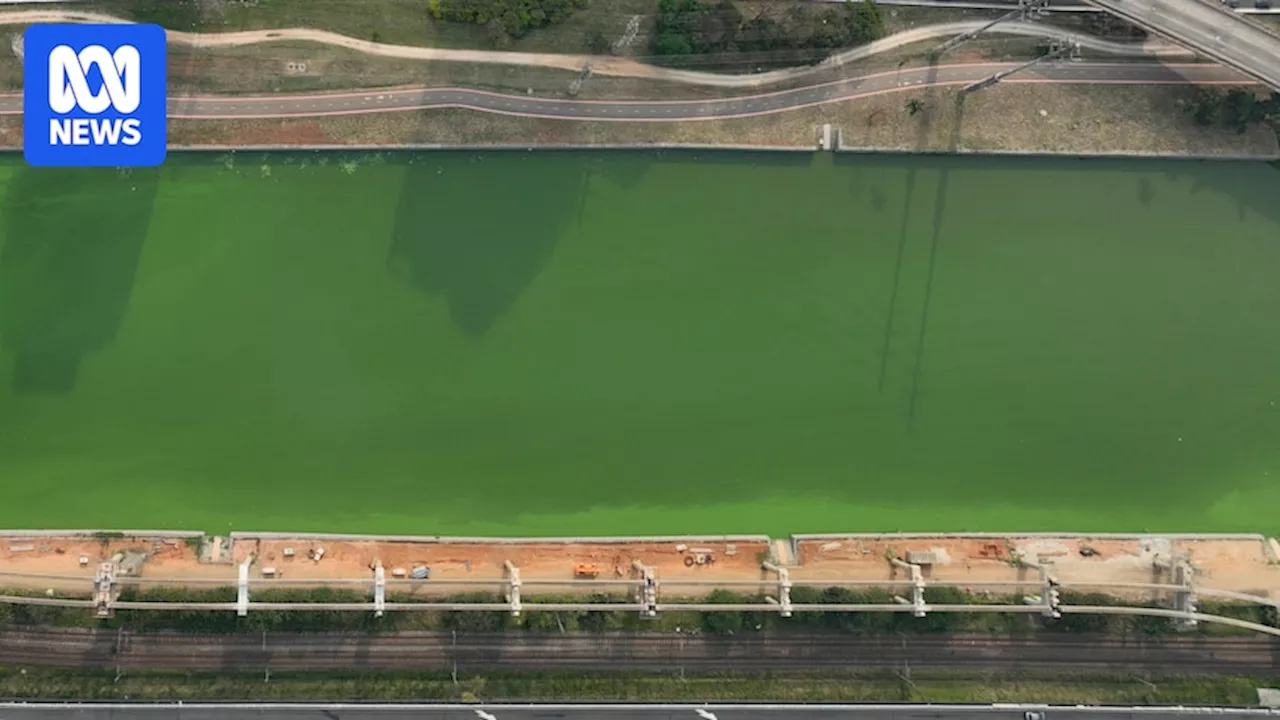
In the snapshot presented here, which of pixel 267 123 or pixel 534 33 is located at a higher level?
pixel 534 33

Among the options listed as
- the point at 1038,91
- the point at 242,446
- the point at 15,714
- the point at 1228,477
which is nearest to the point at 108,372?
the point at 242,446

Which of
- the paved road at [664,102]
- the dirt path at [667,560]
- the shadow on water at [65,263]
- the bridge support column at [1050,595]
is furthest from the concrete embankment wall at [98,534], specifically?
the bridge support column at [1050,595]

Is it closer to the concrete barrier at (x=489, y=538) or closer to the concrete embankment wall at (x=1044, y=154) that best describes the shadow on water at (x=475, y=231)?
the concrete barrier at (x=489, y=538)

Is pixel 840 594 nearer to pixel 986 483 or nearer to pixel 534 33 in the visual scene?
pixel 986 483

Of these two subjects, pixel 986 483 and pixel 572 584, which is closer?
pixel 572 584

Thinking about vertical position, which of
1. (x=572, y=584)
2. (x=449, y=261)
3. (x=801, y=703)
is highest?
(x=449, y=261)

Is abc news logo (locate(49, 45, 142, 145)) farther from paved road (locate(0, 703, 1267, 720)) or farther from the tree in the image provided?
paved road (locate(0, 703, 1267, 720))
